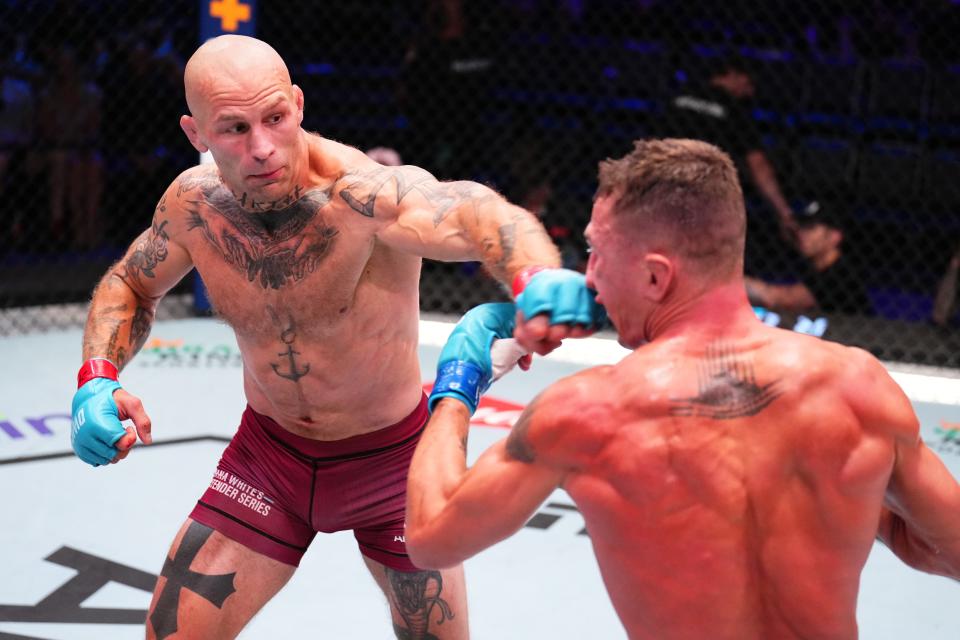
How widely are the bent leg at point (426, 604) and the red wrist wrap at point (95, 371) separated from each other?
0.60 m

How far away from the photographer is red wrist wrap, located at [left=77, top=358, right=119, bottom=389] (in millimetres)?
2086

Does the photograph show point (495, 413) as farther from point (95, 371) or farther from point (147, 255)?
point (95, 371)

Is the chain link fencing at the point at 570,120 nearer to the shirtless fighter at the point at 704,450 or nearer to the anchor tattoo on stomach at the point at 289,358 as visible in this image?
the anchor tattoo on stomach at the point at 289,358

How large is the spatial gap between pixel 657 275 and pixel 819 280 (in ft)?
13.4

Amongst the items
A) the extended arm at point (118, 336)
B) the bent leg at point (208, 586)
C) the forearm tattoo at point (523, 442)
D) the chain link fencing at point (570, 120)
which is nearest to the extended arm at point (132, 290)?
the extended arm at point (118, 336)

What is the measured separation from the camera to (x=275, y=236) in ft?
6.80

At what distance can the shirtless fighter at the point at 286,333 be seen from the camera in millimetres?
1963

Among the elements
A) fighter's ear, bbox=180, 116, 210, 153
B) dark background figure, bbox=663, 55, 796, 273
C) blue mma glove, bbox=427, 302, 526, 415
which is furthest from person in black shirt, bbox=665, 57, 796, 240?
blue mma glove, bbox=427, 302, 526, 415

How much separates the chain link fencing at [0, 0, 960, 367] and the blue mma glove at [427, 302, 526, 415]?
363 centimetres

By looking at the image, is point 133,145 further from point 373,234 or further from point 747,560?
point 747,560

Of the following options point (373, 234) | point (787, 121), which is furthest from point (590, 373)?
point (787, 121)

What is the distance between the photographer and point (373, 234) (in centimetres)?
204

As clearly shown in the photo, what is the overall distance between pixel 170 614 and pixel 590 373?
0.99 meters

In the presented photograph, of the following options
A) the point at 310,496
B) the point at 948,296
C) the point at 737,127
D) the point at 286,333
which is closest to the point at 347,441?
the point at 310,496
